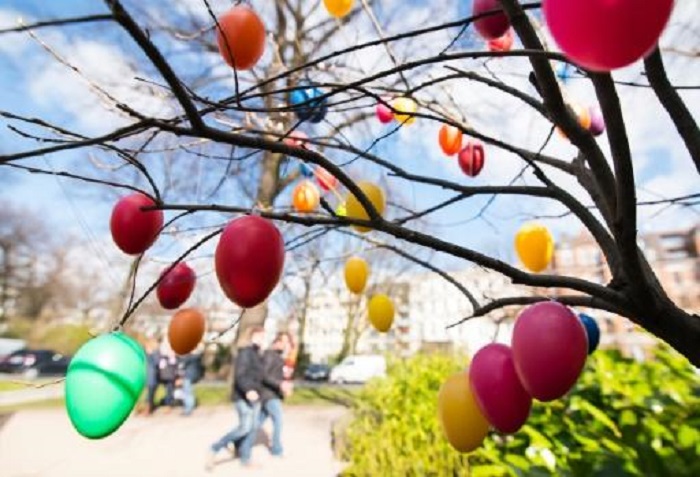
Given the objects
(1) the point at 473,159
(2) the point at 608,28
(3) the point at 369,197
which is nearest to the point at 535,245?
(1) the point at 473,159

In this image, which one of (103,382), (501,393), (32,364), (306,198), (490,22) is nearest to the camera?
(501,393)

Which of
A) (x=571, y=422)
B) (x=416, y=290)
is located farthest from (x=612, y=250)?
(x=416, y=290)

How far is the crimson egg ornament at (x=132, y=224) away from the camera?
1.30 metres

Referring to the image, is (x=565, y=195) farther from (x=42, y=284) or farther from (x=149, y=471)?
(x=42, y=284)

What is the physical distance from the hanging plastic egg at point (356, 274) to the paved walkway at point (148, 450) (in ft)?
9.21

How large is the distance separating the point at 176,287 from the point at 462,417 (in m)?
0.91

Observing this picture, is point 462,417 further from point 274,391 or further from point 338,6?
point 274,391

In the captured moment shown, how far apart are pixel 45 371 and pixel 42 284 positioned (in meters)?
6.97

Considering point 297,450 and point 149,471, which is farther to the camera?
point 297,450

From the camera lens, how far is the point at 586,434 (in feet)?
7.48

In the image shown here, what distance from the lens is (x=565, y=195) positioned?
1468mm

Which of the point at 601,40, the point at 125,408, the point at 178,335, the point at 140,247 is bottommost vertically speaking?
the point at 125,408

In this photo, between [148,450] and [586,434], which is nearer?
[586,434]

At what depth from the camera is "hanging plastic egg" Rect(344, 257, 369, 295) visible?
2.94 metres
